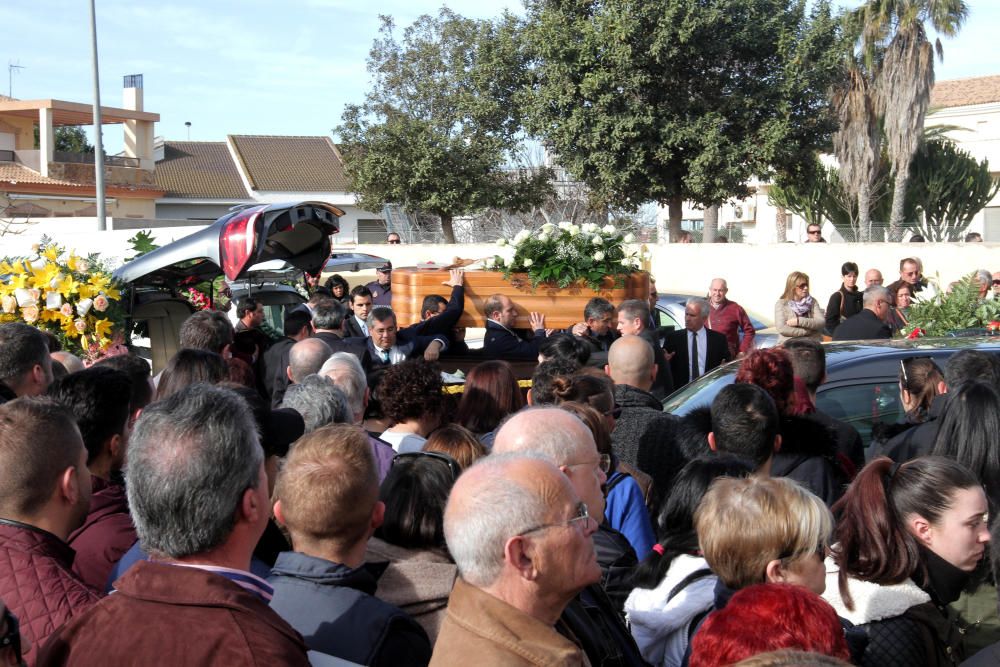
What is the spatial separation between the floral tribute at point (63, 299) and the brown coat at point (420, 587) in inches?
175

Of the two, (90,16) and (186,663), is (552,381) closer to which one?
(186,663)

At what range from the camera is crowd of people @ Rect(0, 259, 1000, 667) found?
6.82ft

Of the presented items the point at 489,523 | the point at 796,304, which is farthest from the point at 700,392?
the point at 489,523

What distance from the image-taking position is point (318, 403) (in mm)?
4066

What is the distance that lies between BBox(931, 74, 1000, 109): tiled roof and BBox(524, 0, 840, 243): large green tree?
23.6 meters

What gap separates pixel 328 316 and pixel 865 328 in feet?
15.5

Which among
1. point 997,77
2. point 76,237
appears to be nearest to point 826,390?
point 76,237

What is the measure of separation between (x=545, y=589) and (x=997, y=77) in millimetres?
54104

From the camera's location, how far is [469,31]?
3700 cm

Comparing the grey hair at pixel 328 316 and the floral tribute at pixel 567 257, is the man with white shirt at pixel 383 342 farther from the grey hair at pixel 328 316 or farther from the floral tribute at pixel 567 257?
the floral tribute at pixel 567 257

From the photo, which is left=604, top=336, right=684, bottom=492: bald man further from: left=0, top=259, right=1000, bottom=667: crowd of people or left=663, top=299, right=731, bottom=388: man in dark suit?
left=663, top=299, right=731, bottom=388: man in dark suit

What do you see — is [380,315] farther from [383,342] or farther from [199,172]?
[199,172]

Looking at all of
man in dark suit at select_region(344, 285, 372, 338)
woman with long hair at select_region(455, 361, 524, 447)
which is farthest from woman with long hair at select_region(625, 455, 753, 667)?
man in dark suit at select_region(344, 285, 372, 338)

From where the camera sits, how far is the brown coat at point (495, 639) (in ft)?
6.70
